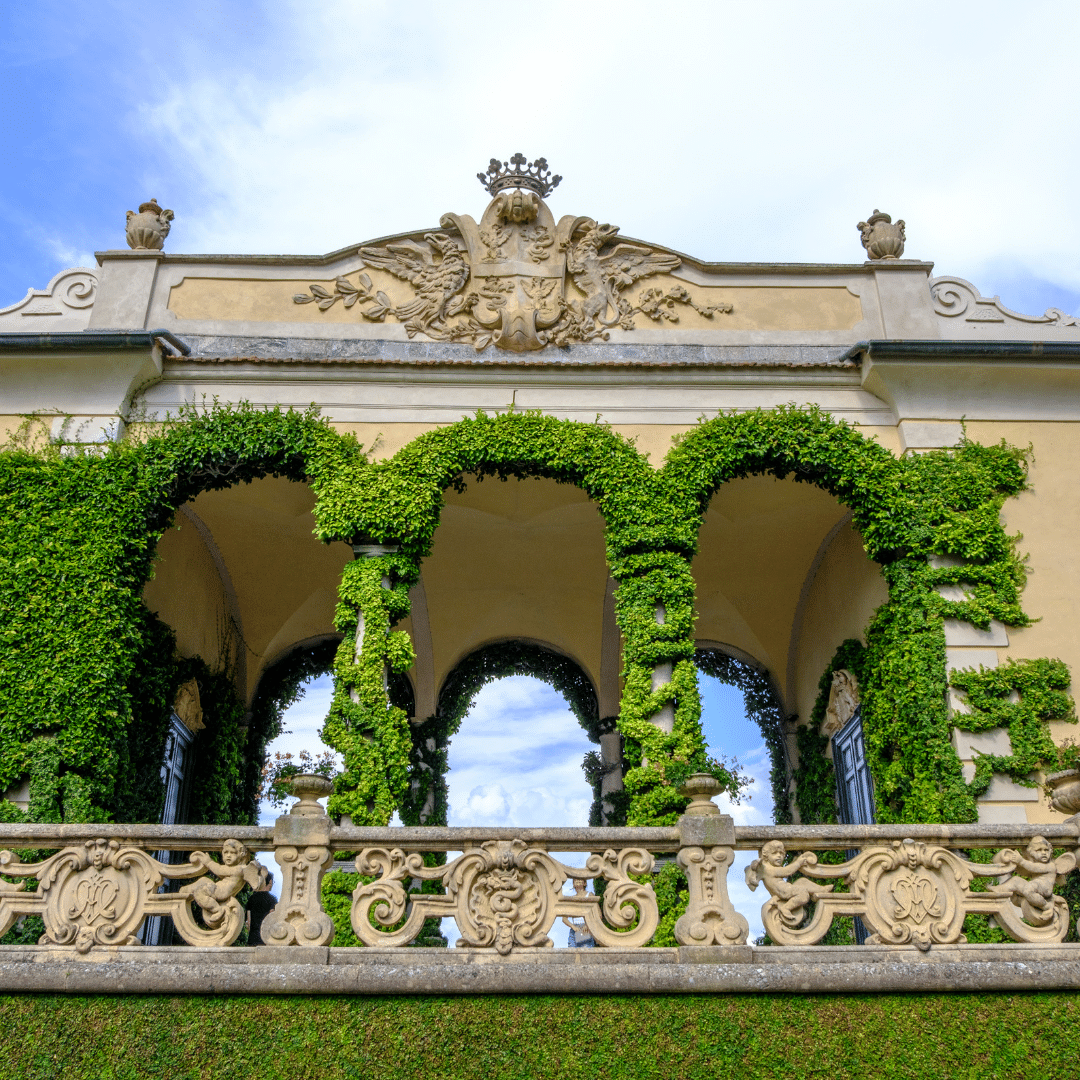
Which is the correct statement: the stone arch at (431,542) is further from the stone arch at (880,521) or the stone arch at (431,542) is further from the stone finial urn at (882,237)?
the stone finial urn at (882,237)

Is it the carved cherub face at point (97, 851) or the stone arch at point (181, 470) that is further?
the stone arch at point (181, 470)

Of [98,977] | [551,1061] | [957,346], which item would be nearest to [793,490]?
[957,346]

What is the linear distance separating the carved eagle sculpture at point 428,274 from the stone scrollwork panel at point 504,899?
6604mm

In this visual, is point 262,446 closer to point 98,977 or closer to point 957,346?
point 98,977

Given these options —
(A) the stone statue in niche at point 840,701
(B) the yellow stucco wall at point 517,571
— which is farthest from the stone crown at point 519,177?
(A) the stone statue in niche at point 840,701

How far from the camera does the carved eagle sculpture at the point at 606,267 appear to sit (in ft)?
39.8

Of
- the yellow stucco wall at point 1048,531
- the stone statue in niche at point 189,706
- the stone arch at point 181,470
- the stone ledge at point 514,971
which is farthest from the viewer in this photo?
the stone statue in niche at point 189,706

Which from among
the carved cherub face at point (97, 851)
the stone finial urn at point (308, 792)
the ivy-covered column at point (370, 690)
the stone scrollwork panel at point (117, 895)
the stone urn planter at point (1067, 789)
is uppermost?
the ivy-covered column at point (370, 690)

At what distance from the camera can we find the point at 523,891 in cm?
706

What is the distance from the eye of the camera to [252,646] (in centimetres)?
1502

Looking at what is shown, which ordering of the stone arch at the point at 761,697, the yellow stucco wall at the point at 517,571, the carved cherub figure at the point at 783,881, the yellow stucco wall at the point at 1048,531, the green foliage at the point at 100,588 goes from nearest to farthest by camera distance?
the carved cherub figure at the point at 783,881 < the green foliage at the point at 100,588 < the yellow stucco wall at the point at 1048,531 < the yellow stucco wall at the point at 517,571 < the stone arch at the point at 761,697

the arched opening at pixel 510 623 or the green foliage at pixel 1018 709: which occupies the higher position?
the arched opening at pixel 510 623

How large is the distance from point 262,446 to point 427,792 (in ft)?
18.9

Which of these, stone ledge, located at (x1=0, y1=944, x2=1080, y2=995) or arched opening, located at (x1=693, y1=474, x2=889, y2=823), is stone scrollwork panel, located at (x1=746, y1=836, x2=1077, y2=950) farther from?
arched opening, located at (x1=693, y1=474, x2=889, y2=823)
